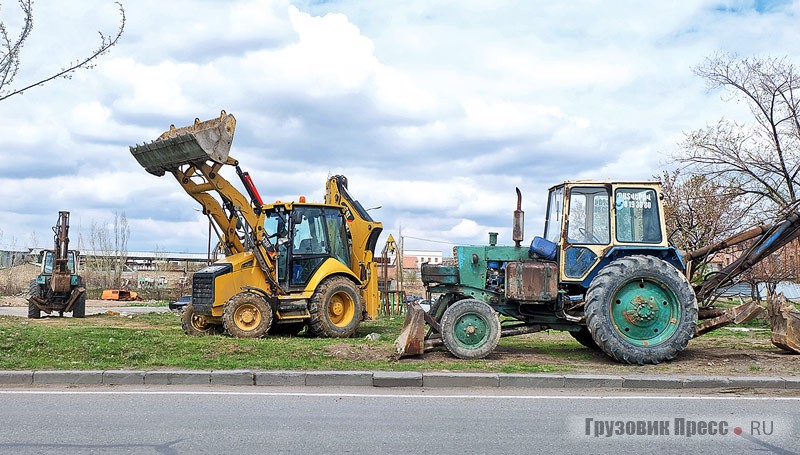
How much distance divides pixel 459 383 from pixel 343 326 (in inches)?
216

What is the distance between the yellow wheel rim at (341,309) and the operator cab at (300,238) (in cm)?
71

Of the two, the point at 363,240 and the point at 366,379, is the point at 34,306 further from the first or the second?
the point at 366,379

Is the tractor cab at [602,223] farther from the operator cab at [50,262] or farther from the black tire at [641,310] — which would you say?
the operator cab at [50,262]

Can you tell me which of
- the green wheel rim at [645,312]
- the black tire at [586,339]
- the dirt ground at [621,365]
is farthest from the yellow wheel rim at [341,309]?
the green wheel rim at [645,312]

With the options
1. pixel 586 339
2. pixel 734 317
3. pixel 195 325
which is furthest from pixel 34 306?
pixel 734 317

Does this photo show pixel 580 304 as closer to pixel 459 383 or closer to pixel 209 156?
pixel 459 383

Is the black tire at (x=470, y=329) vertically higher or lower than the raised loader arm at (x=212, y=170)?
lower

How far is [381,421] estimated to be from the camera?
7508mm

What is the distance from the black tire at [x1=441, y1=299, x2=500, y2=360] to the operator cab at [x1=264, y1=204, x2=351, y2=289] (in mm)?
4470

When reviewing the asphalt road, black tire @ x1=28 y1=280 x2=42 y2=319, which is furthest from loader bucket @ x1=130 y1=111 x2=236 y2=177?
black tire @ x1=28 y1=280 x2=42 y2=319

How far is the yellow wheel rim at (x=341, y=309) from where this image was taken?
14977 millimetres

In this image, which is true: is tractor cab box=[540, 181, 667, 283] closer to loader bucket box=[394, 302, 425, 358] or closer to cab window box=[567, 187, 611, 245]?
cab window box=[567, 187, 611, 245]

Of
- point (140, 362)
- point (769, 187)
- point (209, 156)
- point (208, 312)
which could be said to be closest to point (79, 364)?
point (140, 362)

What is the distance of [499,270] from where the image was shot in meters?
12.0
